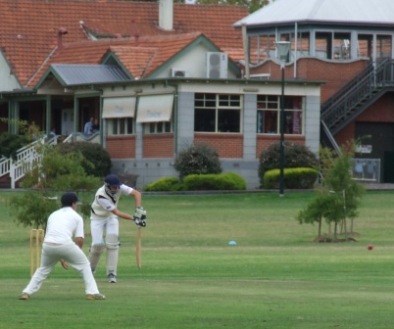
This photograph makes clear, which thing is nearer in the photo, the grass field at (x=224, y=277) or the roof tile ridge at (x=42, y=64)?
the grass field at (x=224, y=277)

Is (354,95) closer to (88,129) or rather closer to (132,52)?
(132,52)

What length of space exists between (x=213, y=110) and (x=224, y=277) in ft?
109

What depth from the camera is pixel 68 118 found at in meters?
69.1

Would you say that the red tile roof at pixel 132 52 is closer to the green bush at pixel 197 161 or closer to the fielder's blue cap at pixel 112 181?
the green bush at pixel 197 161

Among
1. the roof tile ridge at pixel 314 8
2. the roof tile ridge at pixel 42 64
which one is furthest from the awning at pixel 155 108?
the roof tile ridge at pixel 42 64

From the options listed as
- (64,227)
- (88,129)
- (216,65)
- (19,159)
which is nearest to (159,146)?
(216,65)

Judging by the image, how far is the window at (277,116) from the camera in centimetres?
5866

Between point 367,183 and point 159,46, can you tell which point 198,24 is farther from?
point 367,183

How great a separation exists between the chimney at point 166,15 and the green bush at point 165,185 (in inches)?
818

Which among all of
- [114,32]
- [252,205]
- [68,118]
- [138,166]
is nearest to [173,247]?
[252,205]

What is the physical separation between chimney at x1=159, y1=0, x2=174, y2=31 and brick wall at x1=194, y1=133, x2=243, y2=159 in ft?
58.8

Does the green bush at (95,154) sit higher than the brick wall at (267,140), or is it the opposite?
the brick wall at (267,140)

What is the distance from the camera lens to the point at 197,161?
55.3m

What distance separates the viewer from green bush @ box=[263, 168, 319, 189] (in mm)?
54562
